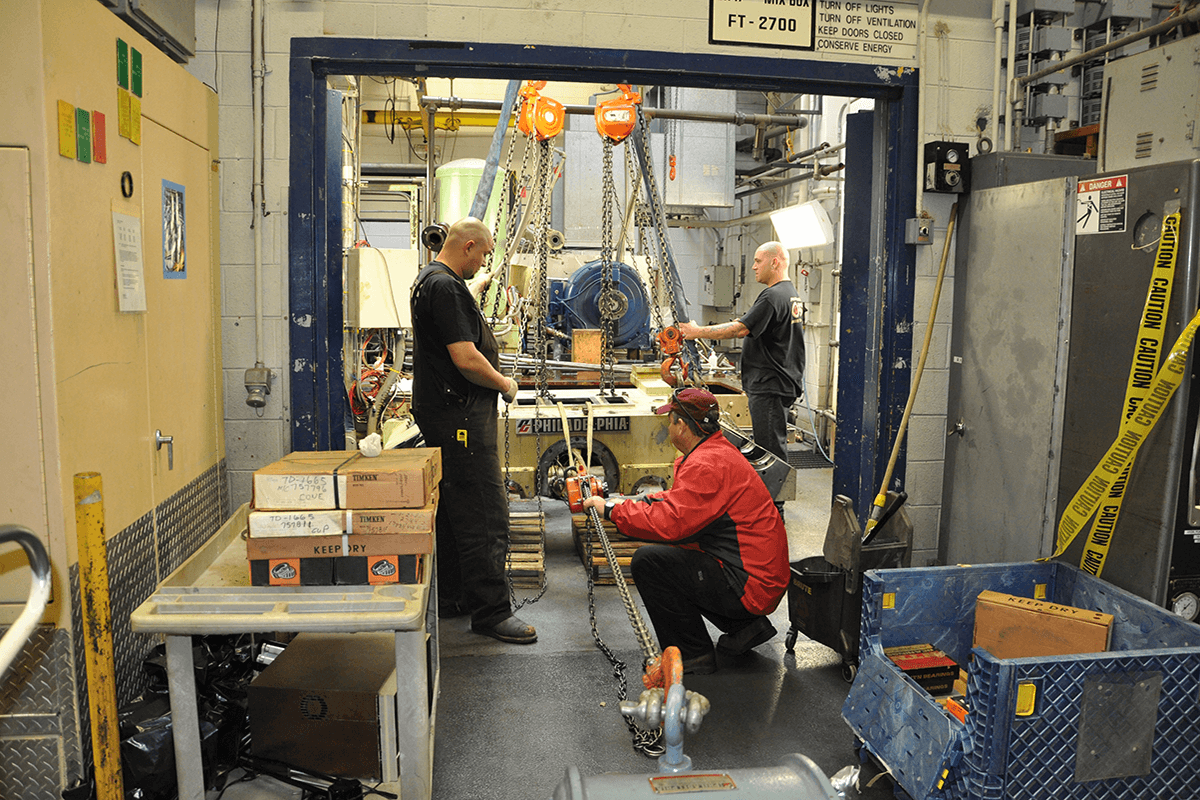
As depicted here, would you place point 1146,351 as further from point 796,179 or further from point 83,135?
point 796,179

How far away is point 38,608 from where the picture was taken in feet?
5.92

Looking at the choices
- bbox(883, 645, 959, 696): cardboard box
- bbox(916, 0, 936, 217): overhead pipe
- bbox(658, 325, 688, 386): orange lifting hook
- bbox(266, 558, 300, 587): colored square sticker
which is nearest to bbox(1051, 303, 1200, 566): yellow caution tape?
bbox(883, 645, 959, 696): cardboard box

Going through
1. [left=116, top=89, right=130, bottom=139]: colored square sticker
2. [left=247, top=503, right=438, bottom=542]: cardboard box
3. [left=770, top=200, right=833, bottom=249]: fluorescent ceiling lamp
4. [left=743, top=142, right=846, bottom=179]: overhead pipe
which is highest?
[left=743, top=142, right=846, bottom=179]: overhead pipe

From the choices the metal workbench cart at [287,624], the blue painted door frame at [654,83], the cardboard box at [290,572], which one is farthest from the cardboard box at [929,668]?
the cardboard box at [290,572]

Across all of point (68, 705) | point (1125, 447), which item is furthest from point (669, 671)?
point (1125, 447)

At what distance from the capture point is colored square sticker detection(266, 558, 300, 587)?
8.24 ft

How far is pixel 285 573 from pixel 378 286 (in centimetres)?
352

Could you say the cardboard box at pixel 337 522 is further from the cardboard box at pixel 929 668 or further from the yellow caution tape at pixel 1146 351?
the yellow caution tape at pixel 1146 351

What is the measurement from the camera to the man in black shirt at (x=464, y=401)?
3783 millimetres

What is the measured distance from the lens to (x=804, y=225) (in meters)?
8.99

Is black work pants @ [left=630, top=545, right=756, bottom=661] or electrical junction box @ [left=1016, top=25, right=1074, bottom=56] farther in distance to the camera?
electrical junction box @ [left=1016, top=25, right=1074, bottom=56]

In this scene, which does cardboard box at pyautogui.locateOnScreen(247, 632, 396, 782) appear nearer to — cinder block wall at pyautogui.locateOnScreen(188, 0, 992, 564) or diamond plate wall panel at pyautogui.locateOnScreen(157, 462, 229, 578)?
diamond plate wall panel at pyautogui.locateOnScreen(157, 462, 229, 578)

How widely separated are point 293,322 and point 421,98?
685 centimetres

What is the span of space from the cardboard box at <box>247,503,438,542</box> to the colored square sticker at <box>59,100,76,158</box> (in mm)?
1150
